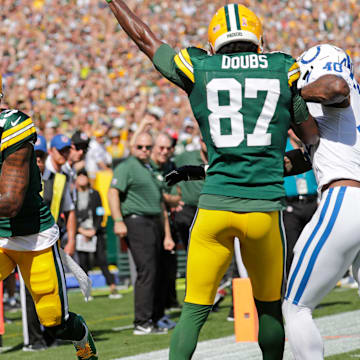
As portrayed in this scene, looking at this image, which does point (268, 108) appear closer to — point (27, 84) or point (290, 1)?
point (27, 84)

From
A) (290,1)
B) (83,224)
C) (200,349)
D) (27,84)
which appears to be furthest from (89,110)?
(200,349)

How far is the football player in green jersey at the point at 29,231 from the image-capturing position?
15.7 ft

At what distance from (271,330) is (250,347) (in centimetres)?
247

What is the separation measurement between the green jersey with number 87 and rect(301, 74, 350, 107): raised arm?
0.09m

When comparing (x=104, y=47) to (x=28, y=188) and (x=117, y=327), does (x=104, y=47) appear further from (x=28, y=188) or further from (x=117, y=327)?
(x=28, y=188)

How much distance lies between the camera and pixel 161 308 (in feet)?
28.1

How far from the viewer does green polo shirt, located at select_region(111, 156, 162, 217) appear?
8586 millimetres

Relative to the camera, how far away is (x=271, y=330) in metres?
4.25

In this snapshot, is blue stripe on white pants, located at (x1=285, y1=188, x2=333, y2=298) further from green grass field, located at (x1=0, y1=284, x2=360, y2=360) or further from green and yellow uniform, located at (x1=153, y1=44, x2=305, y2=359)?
green grass field, located at (x1=0, y1=284, x2=360, y2=360)

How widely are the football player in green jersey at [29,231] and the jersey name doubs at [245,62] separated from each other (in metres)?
1.40

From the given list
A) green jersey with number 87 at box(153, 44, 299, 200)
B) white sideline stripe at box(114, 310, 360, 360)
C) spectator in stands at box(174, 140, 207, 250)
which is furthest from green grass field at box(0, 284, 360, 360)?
green jersey with number 87 at box(153, 44, 299, 200)

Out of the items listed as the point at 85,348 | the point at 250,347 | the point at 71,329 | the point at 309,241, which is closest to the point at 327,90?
the point at 309,241

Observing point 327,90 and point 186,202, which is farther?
point 186,202

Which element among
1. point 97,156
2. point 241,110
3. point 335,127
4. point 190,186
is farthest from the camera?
point 97,156
